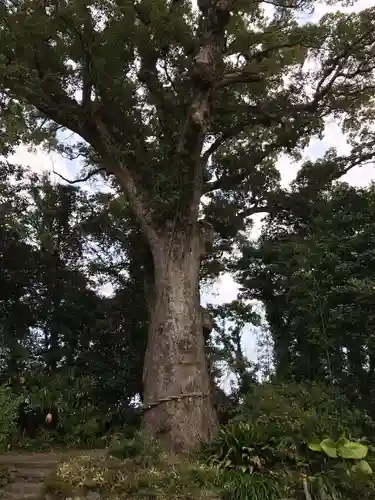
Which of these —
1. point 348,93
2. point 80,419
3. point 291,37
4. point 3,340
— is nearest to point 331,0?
point 291,37

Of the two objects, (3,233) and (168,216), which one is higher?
(3,233)

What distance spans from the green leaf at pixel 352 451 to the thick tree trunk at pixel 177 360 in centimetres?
194

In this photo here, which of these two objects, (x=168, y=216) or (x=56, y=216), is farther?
(x=56, y=216)

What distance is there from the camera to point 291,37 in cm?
806

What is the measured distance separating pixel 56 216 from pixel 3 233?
1605 millimetres

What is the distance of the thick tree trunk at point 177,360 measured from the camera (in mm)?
5637

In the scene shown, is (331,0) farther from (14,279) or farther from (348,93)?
(14,279)

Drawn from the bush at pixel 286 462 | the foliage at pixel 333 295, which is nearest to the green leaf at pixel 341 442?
the bush at pixel 286 462

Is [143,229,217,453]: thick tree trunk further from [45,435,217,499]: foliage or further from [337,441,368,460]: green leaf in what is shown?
[337,441,368,460]: green leaf

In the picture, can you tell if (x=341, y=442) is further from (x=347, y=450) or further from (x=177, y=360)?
(x=177, y=360)

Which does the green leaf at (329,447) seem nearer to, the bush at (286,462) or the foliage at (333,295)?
the bush at (286,462)

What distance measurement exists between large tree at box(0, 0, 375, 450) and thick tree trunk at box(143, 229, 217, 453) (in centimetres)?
2

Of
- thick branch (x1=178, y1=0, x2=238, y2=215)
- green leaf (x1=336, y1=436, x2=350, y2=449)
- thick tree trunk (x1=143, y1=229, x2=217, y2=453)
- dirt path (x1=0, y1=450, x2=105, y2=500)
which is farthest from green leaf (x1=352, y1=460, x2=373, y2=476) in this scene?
thick branch (x1=178, y1=0, x2=238, y2=215)

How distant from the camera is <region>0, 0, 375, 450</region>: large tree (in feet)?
21.0
